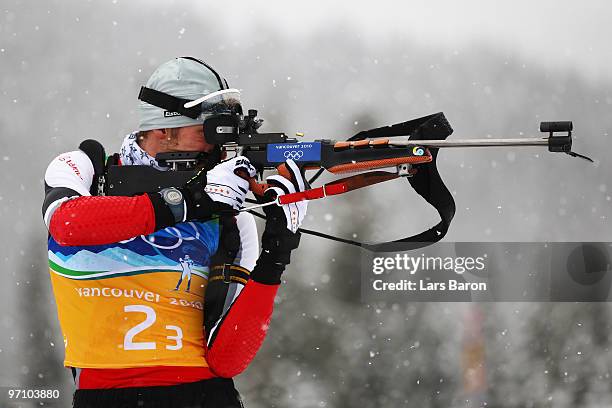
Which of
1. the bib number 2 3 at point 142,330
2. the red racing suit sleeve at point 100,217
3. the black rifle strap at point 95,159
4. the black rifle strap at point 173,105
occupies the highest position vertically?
the black rifle strap at point 173,105

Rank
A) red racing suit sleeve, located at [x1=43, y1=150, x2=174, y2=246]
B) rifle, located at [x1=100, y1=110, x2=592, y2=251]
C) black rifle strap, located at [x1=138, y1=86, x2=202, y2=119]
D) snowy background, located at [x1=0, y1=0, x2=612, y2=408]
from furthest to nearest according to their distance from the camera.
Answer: snowy background, located at [x1=0, y1=0, x2=612, y2=408] < black rifle strap, located at [x1=138, y1=86, x2=202, y2=119] < rifle, located at [x1=100, y1=110, x2=592, y2=251] < red racing suit sleeve, located at [x1=43, y1=150, x2=174, y2=246]

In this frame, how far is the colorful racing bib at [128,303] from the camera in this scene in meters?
1.71

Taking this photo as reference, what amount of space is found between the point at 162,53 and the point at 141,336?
310 cm

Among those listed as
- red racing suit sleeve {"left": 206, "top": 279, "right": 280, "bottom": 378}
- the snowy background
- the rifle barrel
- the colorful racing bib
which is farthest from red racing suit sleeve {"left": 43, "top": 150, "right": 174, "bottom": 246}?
the snowy background

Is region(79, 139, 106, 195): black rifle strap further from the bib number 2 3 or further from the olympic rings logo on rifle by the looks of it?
the olympic rings logo on rifle

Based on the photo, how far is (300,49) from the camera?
467 cm

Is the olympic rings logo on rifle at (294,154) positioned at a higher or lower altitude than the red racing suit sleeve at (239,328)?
higher

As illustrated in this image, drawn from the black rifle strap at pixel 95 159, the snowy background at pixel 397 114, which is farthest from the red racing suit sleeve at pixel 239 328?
the snowy background at pixel 397 114

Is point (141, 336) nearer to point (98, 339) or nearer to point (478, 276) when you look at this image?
point (98, 339)

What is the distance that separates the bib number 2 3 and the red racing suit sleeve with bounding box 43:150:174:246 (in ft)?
0.59

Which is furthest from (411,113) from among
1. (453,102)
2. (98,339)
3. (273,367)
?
(98,339)

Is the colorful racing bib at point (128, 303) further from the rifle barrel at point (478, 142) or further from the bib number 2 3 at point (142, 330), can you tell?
the rifle barrel at point (478, 142)

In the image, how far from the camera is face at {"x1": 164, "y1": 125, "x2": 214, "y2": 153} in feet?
6.30

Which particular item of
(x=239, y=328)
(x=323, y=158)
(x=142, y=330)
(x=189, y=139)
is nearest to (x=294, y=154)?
(x=323, y=158)
